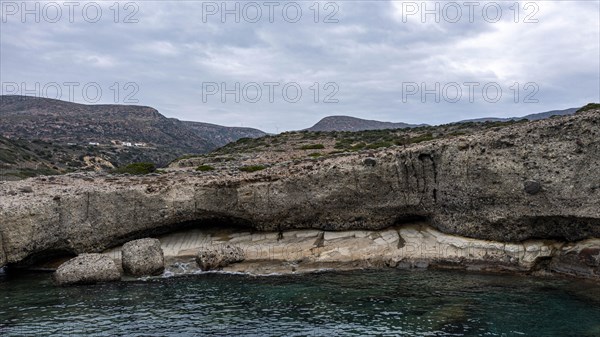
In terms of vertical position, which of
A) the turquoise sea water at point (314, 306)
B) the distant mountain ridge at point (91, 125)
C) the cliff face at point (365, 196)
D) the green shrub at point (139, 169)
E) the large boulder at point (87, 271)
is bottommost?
the turquoise sea water at point (314, 306)

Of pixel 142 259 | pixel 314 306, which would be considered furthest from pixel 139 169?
pixel 314 306

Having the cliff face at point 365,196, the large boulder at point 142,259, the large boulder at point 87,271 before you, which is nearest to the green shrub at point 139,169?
the cliff face at point 365,196

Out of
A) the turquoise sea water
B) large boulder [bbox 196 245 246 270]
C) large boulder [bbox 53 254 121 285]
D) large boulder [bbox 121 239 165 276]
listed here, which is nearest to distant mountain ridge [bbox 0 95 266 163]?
large boulder [bbox 121 239 165 276]

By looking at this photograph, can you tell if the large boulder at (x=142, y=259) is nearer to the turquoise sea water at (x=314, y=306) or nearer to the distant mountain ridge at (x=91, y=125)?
the turquoise sea water at (x=314, y=306)

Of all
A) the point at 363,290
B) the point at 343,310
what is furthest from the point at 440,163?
the point at 343,310

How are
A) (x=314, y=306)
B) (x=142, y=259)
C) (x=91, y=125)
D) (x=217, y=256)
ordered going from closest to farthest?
(x=314, y=306) < (x=142, y=259) < (x=217, y=256) < (x=91, y=125)

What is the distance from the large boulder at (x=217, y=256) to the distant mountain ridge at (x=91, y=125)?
10093cm

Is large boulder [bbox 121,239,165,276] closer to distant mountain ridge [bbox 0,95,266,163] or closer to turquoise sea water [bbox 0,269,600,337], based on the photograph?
turquoise sea water [bbox 0,269,600,337]

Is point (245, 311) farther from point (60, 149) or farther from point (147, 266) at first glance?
point (60, 149)

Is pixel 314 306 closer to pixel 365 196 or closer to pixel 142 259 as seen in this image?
pixel 365 196

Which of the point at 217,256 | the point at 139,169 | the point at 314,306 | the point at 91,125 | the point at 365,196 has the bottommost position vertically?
the point at 314,306

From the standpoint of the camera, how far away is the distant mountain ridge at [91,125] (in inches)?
5458

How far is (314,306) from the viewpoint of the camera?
67.5 ft

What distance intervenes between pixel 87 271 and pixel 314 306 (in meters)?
12.7
